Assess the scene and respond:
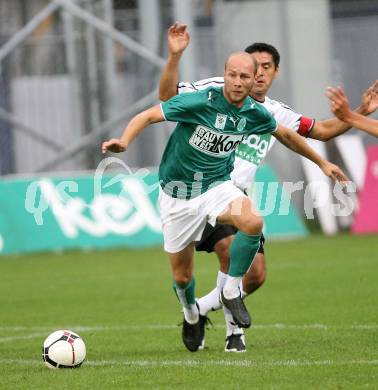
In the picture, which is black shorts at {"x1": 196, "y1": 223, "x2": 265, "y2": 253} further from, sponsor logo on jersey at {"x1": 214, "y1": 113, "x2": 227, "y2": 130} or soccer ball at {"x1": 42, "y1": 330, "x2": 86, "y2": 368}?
soccer ball at {"x1": 42, "y1": 330, "x2": 86, "y2": 368}

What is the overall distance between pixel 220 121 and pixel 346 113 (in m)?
1.00

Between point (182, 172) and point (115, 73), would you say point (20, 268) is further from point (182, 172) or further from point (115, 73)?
point (182, 172)

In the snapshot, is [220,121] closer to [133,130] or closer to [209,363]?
[133,130]

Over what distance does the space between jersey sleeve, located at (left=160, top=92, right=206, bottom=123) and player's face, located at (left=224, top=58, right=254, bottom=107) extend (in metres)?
0.26

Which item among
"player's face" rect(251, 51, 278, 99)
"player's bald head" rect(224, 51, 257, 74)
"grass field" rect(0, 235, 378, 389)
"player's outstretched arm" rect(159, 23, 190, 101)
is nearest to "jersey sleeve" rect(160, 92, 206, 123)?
"player's bald head" rect(224, 51, 257, 74)

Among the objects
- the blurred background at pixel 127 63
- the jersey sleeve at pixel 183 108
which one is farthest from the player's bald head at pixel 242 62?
the blurred background at pixel 127 63

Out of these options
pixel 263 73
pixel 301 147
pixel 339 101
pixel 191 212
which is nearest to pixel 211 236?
pixel 191 212

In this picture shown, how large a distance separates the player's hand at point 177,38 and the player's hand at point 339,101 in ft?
6.09

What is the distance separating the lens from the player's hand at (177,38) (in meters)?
9.41

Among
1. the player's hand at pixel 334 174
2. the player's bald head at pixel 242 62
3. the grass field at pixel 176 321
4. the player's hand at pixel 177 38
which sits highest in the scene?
the player's hand at pixel 177 38

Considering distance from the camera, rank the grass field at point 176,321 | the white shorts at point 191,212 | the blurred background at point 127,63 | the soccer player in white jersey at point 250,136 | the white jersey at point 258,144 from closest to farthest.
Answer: the grass field at point 176,321 < the white shorts at point 191,212 < the soccer player in white jersey at point 250,136 < the white jersey at point 258,144 < the blurred background at point 127,63

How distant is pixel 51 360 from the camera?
805 centimetres

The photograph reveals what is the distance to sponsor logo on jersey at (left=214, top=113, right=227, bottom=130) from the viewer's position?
28.1 feet

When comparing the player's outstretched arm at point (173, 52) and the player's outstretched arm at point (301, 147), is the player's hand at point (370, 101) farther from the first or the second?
the player's outstretched arm at point (173, 52)
